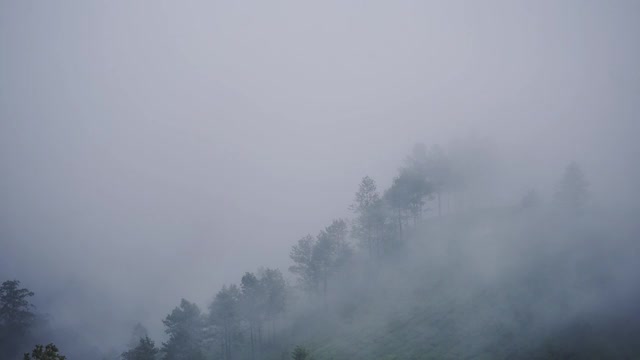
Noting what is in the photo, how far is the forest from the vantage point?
39.4m

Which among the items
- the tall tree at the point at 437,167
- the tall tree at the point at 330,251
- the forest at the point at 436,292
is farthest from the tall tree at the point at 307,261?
the tall tree at the point at 437,167

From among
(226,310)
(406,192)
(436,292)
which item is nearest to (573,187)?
(406,192)

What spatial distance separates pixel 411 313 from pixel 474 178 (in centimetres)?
3913

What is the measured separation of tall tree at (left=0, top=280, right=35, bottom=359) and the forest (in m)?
0.16

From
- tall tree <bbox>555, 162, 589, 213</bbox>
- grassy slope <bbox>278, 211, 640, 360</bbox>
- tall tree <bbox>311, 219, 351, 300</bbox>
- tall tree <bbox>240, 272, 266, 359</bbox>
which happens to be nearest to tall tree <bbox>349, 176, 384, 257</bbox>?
tall tree <bbox>311, 219, 351, 300</bbox>

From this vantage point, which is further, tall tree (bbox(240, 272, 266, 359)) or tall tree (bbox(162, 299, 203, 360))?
tall tree (bbox(240, 272, 266, 359))

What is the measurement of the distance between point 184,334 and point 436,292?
34.3m

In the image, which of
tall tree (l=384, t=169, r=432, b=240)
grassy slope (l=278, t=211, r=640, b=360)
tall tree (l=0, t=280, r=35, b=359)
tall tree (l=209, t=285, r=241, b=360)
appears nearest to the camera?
grassy slope (l=278, t=211, r=640, b=360)

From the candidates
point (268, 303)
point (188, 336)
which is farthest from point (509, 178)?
point (188, 336)

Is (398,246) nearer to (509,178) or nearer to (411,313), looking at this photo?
(411,313)

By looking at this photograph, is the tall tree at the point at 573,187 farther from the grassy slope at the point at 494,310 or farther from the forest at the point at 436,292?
the grassy slope at the point at 494,310

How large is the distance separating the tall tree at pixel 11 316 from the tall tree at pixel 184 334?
21172 millimetres

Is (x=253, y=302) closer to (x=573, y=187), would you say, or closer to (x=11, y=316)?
(x=11, y=316)

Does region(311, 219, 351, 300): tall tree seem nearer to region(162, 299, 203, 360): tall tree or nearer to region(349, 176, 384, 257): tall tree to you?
region(349, 176, 384, 257): tall tree
